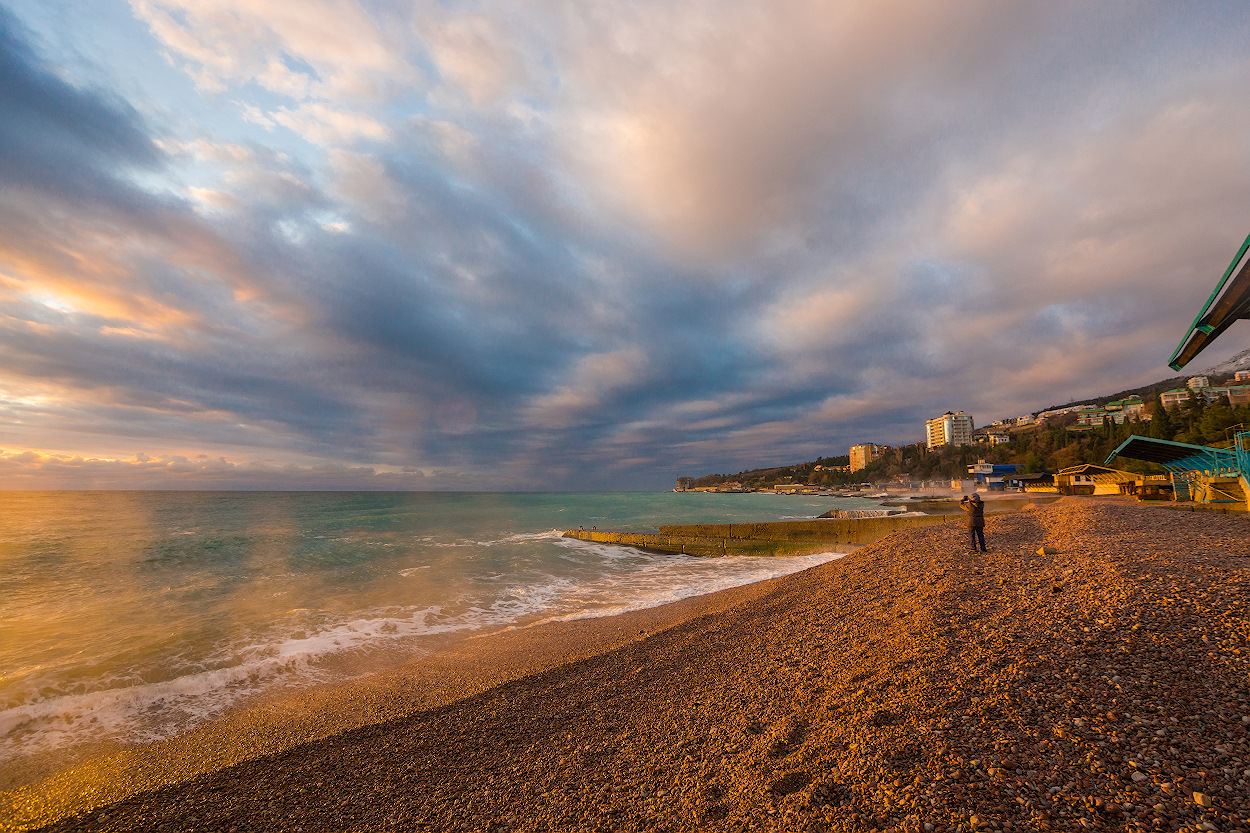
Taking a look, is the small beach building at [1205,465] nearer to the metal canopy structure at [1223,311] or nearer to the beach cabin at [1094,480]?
the beach cabin at [1094,480]

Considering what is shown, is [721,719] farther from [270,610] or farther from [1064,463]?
[1064,463]

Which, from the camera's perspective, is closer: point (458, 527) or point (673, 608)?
point (673, 608)

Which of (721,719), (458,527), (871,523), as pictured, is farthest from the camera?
(458,527)

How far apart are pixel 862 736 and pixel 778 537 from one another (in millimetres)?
19629

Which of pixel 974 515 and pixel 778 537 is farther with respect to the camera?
pixel 778 537

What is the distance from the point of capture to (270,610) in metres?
12.4

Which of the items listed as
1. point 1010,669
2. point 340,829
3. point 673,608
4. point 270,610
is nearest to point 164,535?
point 270,610

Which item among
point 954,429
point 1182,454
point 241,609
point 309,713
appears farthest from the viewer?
point 954,429

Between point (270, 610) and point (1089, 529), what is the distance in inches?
806

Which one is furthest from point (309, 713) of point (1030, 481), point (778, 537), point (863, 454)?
point (863, 454)

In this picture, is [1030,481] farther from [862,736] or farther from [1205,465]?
[862,736]

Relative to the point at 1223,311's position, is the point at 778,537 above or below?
below

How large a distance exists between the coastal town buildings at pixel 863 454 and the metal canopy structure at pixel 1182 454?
159036 mm

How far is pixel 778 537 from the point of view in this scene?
73.5 ft
